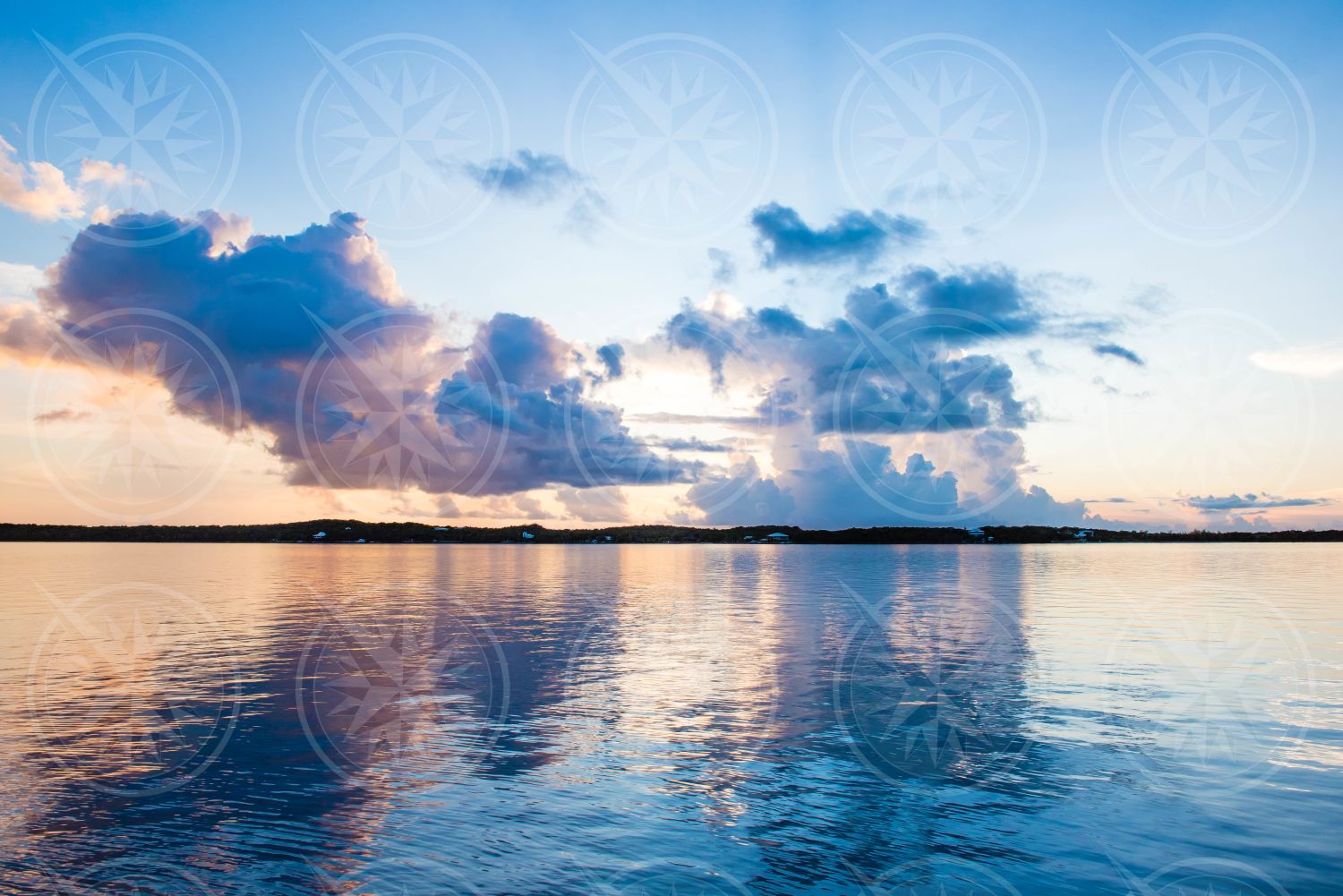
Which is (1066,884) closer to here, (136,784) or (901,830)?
(901,830)

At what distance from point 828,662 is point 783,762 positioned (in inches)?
849

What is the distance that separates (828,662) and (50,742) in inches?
1429

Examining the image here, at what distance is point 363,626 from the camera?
6525 cm

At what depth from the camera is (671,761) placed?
27.1 m

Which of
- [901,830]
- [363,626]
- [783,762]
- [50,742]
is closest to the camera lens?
[901,830]

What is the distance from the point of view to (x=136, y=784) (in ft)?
79.8

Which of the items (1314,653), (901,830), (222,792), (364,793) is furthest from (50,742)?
Answer: (1314,653)

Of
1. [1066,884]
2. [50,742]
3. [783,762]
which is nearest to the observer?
[1066,884]

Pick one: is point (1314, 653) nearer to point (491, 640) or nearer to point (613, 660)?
point (613, 660)

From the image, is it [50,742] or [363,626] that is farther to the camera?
[363,626]

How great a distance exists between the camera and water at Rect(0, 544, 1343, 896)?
746 inches

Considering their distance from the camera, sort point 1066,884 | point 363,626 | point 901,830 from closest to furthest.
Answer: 1. point 1066,884
2. point 901,830
3. point 363,626

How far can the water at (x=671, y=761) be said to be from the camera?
1895 cm

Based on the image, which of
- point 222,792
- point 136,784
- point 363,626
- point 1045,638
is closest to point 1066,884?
point 222,792
